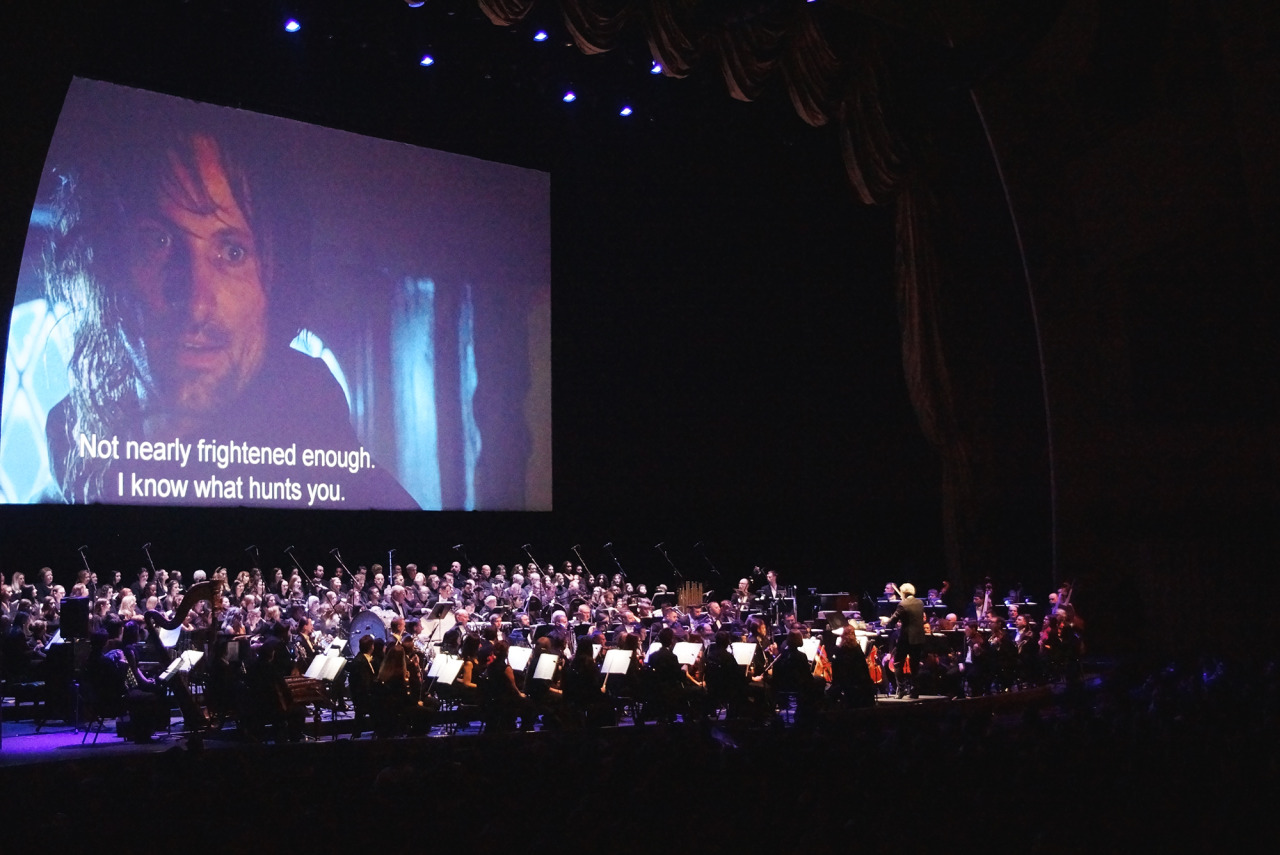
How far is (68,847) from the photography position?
3775 millimetres

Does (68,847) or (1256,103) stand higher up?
(1256,103)

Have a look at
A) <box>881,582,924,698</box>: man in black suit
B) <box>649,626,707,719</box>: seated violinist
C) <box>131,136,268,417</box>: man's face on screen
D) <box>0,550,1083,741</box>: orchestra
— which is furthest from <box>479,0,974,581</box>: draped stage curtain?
<box>649,626,707,719</box>: seated violinist

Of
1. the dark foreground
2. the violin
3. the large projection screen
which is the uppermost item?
the large projection screen

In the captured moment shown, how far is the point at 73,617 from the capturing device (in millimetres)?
10750

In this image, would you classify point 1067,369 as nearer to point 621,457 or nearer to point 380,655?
point 621,457

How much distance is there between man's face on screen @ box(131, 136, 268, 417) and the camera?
14969mm

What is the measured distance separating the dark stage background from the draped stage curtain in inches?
43.3

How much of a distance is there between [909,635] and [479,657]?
5.36m

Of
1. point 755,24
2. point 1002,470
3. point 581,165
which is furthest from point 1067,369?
point 581,165

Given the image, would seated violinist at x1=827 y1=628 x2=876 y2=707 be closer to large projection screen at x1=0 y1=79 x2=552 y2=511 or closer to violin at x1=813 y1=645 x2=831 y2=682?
violin at x1=813 y1=645 x2=831 y2=682

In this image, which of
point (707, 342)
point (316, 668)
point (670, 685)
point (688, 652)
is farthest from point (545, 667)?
point (707, 342)

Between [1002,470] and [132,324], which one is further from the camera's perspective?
[1002,470]

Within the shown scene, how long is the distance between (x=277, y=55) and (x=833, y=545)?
487 inches

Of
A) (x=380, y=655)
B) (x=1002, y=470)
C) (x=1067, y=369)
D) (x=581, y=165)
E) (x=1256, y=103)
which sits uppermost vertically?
(x=581, y=165)
